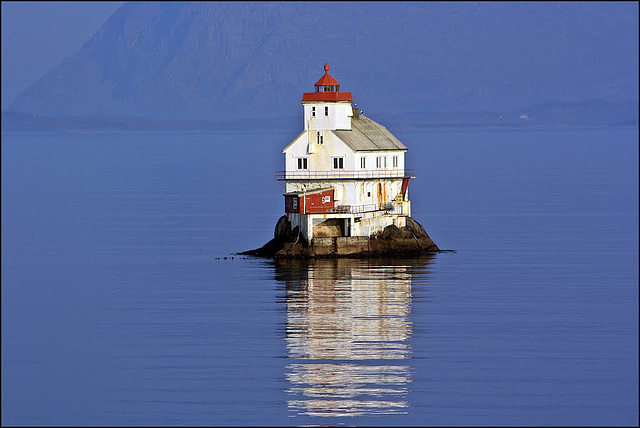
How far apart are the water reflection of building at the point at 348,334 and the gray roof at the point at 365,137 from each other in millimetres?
4761

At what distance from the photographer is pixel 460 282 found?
57688mm

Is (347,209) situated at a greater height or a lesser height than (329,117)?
lesser

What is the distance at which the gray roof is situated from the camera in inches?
2534

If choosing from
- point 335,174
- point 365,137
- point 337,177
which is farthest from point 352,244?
point 365,137

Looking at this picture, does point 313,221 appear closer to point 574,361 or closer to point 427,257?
point 427,257

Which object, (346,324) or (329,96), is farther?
(329,96)

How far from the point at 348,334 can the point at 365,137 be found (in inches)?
783

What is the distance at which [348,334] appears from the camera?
4681 cm

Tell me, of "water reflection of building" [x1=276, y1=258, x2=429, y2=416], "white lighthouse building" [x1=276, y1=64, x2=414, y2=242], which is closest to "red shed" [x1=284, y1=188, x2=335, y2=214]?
"white lighthouse building" [x1=276, y1=64, x2=414, y2=242]

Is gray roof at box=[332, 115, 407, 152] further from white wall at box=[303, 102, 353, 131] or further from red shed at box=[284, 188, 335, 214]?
red shed at box=[284, 188, 335, 214]

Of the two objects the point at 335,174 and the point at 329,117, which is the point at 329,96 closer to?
the point at 329,117

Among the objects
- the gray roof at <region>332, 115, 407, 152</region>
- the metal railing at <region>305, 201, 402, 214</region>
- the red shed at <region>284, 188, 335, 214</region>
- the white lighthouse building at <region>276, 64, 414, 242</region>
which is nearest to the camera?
the red shed at <region>284, 188, 335, 214</region>

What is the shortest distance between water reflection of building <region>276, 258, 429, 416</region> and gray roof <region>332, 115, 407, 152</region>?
15.6 ft

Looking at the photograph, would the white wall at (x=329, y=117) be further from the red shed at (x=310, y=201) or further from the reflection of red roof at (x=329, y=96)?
the red shed at (x=310, y=201)
